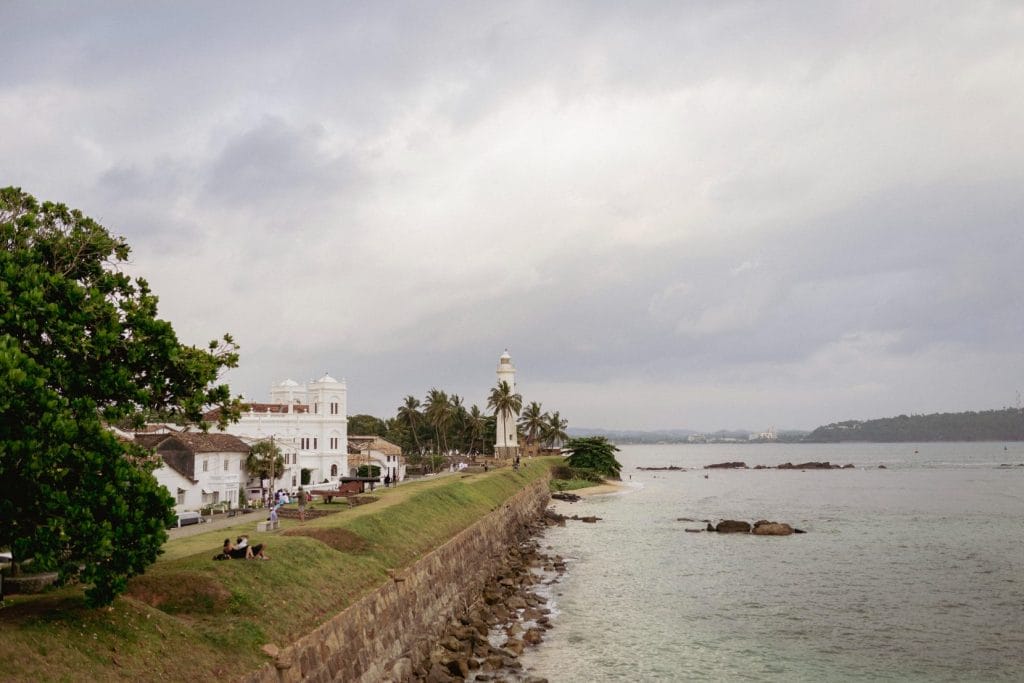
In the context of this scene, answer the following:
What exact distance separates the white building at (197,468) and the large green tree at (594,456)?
79461 mm

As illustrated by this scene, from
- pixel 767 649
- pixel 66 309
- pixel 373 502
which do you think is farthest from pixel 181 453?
pixel 767 649

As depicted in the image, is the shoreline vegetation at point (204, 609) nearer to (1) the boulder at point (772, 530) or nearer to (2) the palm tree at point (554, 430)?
(1) the boulder at point (772, 530)

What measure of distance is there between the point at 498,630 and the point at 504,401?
76.9 m

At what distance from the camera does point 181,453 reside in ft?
163

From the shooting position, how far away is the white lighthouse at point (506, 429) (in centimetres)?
11162

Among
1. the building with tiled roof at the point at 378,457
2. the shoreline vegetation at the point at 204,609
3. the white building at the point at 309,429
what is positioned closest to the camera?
the shoreline vegetation at the point at 204,609

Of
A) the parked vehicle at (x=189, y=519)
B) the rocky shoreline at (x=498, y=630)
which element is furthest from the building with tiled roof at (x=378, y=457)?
the parked vehicle at (x=189, y=519)

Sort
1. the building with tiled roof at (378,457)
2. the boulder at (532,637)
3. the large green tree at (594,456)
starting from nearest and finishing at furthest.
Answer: the boulder at (532,637)
the building with tiled roof at (378,457)
the large green tree at (594,456)

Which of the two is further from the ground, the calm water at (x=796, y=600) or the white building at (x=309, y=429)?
the white building at (x=309, y=429)

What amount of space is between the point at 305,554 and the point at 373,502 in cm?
1650

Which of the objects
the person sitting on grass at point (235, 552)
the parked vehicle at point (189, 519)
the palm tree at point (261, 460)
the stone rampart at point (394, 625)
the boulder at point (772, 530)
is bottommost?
the boulder at point (772, 530)

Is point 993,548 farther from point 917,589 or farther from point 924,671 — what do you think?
point 924,671

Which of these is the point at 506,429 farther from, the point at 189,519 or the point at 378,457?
the point at 189,519

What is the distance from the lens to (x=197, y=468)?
164 feet
